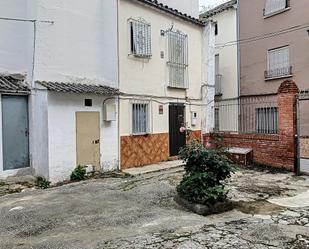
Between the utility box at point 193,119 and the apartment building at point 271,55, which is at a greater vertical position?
the apartment building at point 271,55

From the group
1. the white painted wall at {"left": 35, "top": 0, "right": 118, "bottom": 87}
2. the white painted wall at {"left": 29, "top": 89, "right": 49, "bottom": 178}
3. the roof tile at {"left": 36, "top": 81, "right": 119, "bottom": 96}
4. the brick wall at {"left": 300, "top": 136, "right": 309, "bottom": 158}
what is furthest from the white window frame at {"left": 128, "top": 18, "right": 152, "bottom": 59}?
the brick wall at {"left": 300, "top": 136, "right": 309, "bottom": 158}

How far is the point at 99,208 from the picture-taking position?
7574 millimetres

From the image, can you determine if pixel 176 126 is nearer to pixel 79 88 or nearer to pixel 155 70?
pixel 155 70

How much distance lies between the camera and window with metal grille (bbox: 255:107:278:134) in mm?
16531

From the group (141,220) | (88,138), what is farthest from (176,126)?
(141,220)

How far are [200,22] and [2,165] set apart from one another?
34.8ft

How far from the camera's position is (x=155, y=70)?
45.4 ft

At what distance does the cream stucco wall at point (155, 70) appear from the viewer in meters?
12.5

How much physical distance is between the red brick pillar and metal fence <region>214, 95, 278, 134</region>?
4.23m

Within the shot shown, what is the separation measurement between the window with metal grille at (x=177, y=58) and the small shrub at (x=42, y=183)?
265 inches

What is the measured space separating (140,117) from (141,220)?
22.9ft

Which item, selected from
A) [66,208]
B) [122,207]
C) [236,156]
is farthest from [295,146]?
[66,208]

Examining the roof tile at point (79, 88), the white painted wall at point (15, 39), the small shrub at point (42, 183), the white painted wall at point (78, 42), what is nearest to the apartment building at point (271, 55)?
the roof tile at point (79, 88)

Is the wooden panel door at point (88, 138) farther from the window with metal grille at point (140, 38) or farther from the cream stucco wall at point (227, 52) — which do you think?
the cream stucco wall at point (227, 52)
